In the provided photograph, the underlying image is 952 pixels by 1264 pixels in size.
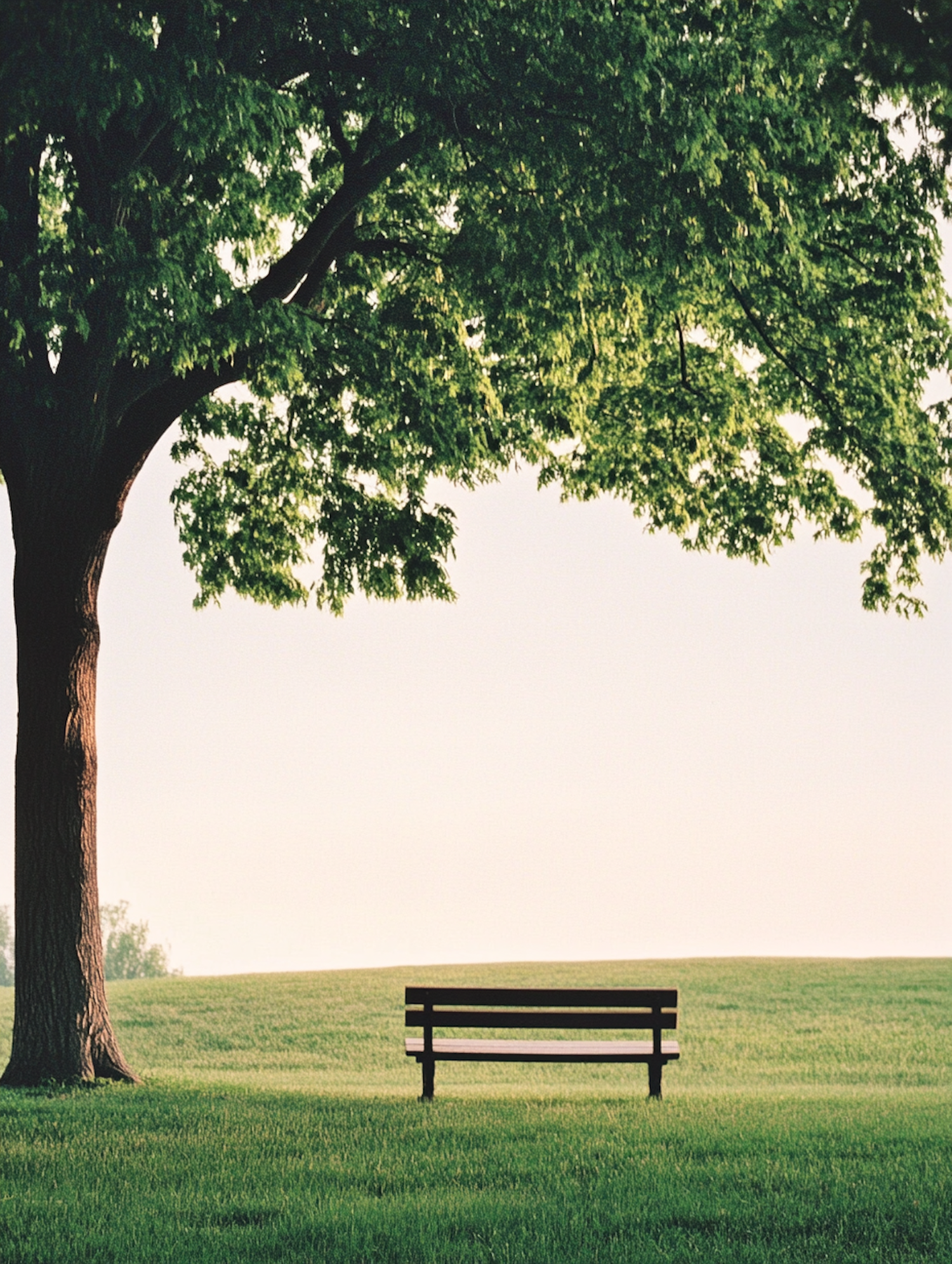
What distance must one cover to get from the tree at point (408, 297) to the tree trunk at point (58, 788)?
0.12ft

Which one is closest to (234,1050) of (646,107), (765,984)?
(765,984)

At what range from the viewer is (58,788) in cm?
1343

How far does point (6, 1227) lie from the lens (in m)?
7.16

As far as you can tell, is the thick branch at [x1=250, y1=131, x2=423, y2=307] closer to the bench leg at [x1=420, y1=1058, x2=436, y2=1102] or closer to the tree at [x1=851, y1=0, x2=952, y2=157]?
the tree at [x1=851, y1=0, x2=952, y2=157]

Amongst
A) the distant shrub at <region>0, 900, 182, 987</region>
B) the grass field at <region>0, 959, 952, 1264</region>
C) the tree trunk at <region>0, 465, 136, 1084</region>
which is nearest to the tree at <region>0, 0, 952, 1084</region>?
the tree trunk at <region>0, 465, 136, 1084</region>

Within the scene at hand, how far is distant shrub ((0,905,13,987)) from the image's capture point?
96.8 meters

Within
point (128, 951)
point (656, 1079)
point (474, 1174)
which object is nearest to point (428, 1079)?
point (656, 1079)

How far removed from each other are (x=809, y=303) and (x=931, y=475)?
9.24ft

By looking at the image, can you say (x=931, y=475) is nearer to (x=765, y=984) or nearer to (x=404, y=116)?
(x=404, y=116)

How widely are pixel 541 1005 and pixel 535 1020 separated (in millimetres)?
519

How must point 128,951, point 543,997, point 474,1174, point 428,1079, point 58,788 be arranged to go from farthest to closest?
point 128,951 < point 58,788 < point 428,1079 < point 543,997 < point 474,1174

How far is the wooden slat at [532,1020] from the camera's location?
11.7 meters

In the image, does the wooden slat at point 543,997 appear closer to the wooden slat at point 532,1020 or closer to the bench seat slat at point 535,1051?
the wooden slat at point 532,1020

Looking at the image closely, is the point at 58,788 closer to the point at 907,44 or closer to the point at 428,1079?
the point at 428,1079
